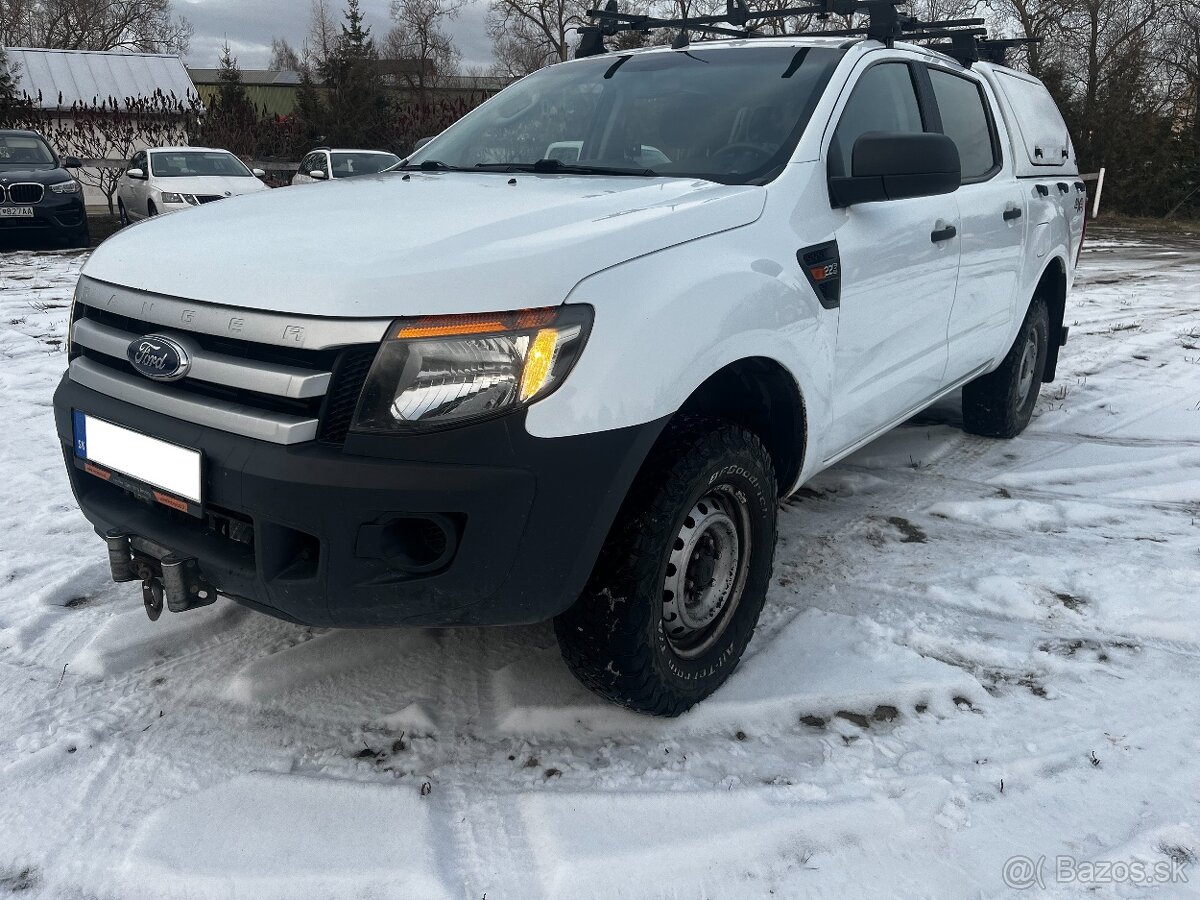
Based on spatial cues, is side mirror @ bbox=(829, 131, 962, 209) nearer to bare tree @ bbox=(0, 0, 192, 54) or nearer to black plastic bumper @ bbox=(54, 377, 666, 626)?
black plastic bumper @ bbox=(54, 377, 666, 626)

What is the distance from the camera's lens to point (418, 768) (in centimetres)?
214

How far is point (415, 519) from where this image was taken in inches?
73.0

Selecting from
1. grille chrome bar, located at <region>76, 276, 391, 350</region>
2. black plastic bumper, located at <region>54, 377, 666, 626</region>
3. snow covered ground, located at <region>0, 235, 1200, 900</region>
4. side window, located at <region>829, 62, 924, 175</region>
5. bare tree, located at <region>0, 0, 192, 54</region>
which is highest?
bare tree, located at <region>0, 0, 192, 54</region>

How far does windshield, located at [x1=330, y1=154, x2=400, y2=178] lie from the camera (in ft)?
49.1

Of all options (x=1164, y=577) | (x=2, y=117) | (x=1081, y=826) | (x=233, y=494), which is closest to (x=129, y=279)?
(x=233, y=494)

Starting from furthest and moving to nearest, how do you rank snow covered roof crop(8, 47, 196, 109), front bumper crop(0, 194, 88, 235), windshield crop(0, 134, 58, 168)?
A: snow covered roof crop(8, 47, 196, 109)
windshield crop(0, 134, 58, 168)
front bumper crop(0, 194, 88, 235)

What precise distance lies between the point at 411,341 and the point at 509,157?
1.52m

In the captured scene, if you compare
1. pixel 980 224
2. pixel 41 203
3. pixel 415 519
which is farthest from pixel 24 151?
pixel 415 519

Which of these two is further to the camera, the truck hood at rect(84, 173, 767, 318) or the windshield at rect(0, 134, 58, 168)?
the windshield at rect(0, 134, 58, 168)

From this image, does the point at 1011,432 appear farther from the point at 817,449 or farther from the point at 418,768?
the point at 418,768

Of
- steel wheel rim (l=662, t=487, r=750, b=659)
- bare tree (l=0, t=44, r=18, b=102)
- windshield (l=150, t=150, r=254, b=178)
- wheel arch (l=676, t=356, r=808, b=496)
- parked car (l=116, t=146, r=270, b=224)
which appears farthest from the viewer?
bare tree (l=0, t=44, r=18, b=102)

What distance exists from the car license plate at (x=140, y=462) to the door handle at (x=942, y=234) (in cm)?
243

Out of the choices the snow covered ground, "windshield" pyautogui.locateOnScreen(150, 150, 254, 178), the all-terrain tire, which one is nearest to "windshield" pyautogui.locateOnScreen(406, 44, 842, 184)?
the snow covered ground

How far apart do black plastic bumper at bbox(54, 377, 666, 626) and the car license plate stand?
3 cm
